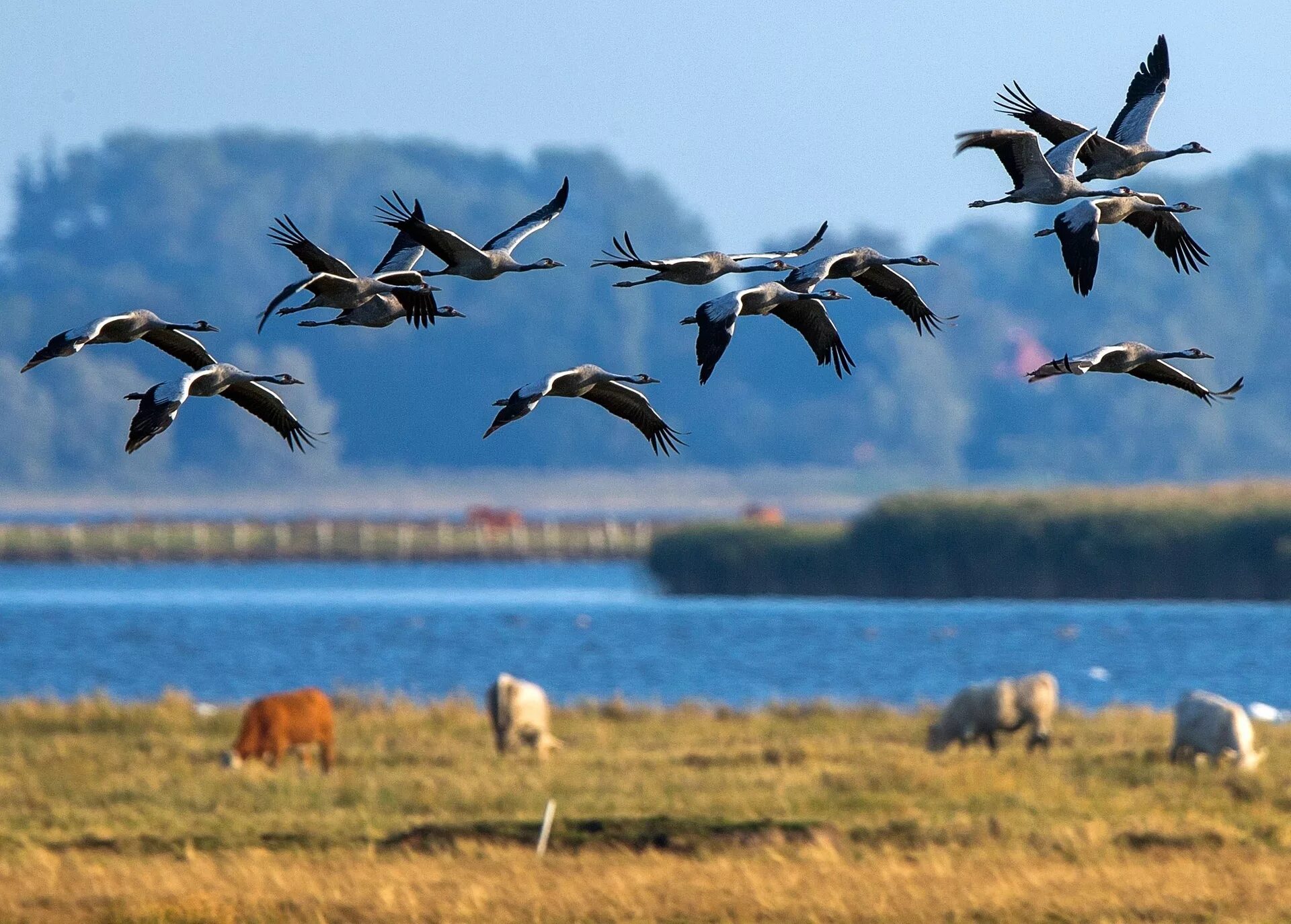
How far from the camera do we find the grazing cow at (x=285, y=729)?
30.9m

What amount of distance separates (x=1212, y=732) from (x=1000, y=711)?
12.4 ft

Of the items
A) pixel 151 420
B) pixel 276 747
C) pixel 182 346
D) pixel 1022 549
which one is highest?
pixel 182 346

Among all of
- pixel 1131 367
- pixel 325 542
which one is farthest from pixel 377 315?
pixel 325 542

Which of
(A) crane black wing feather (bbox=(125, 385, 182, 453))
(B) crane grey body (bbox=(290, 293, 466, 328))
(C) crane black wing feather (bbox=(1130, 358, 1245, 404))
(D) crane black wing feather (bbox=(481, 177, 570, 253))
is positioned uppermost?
(D) crane black wing feather (bbox=(481, 177, 570, 253))

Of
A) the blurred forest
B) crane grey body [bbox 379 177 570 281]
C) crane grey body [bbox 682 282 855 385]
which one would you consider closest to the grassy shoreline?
crane grey body [bbox 682 282 855 385]

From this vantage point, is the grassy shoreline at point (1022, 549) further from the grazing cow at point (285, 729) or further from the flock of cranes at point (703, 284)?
the flock of cranes at point (703, 284)

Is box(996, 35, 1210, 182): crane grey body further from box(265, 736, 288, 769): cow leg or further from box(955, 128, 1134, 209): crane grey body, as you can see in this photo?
box(265, 736, 288, 769): cow leg

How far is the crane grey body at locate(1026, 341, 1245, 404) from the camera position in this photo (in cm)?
638

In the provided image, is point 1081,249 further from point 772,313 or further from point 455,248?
point 455,248

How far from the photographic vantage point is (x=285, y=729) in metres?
30.9

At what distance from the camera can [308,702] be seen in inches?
1228

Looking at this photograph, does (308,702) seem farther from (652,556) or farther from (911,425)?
(911,425)

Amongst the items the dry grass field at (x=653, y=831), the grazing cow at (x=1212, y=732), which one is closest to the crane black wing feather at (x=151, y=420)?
the dry grass field at (x=653, y=831)

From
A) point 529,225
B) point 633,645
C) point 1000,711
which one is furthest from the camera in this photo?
point 633,645
